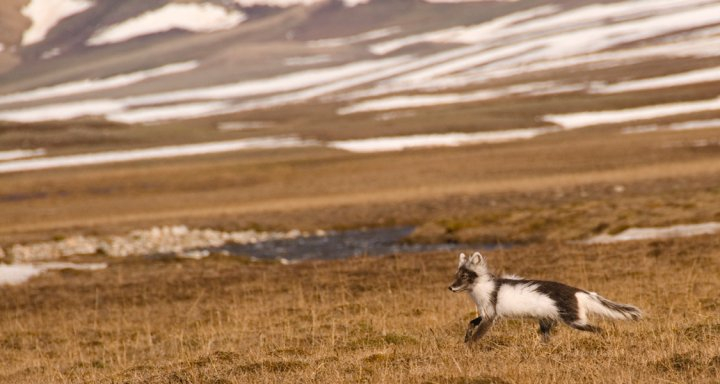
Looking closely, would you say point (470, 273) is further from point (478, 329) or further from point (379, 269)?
point (379, 269)

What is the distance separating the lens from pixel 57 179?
9038 cm

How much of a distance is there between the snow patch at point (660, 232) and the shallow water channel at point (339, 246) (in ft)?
16.1

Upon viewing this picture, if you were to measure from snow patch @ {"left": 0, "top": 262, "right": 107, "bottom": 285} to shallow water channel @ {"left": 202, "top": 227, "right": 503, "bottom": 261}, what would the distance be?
18.3 feet

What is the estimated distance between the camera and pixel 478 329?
12.2 metres

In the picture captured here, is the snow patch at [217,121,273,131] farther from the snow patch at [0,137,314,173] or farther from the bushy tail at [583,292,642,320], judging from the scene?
the bushy tail at [583,292,642,320]

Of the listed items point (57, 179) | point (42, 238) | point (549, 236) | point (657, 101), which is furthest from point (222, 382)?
point (657, 101)

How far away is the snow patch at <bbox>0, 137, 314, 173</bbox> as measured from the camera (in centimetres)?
11456

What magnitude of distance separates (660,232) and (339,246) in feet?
46.4

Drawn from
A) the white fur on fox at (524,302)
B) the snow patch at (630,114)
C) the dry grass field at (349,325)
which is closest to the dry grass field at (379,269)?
the dry grass field at (349,325)

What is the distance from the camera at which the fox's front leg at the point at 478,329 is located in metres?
12.2

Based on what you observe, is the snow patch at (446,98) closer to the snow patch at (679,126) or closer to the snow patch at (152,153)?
the snow patch at (152,153)

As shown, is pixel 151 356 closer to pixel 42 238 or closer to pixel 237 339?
pixel 237 339

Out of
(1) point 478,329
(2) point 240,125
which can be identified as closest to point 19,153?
(2) point 240,125

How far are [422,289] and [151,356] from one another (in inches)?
323
